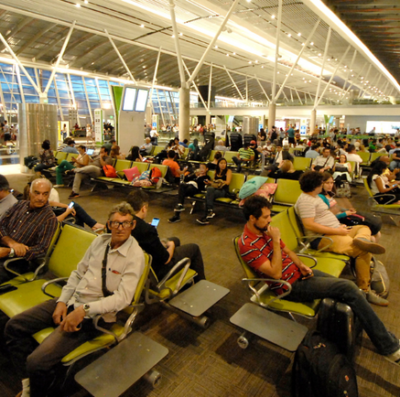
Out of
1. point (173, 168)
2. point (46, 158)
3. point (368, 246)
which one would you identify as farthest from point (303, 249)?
point (46, 158)

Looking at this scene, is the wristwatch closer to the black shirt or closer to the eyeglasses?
the eyeglasses

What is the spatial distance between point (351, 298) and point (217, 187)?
146 inches

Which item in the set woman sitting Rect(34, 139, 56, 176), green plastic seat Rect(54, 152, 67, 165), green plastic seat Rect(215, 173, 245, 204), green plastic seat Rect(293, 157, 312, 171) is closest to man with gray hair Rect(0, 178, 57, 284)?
green plastic seat Rect(215, 173, 245, 204)

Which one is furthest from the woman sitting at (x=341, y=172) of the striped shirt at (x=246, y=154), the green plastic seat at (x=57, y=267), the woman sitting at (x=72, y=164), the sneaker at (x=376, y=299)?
the woman sitting at (x=72, y=164)

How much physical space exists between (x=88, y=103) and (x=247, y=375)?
99.1ft

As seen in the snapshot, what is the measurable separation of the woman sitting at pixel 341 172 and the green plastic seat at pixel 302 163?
114cm

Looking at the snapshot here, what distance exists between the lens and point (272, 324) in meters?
2.26

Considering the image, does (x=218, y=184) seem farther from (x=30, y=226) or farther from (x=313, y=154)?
(x=313, y=154)

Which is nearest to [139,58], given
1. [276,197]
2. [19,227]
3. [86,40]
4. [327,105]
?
[86,40]

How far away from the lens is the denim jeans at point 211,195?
560 centimetres

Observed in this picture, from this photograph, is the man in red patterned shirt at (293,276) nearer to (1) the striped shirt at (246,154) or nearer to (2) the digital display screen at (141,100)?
(1) the striped shirt at (246,154)

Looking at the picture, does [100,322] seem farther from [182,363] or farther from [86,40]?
[86,40]

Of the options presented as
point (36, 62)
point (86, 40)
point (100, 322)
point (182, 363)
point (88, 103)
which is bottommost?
point (182, 363)

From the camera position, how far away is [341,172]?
7.36m
